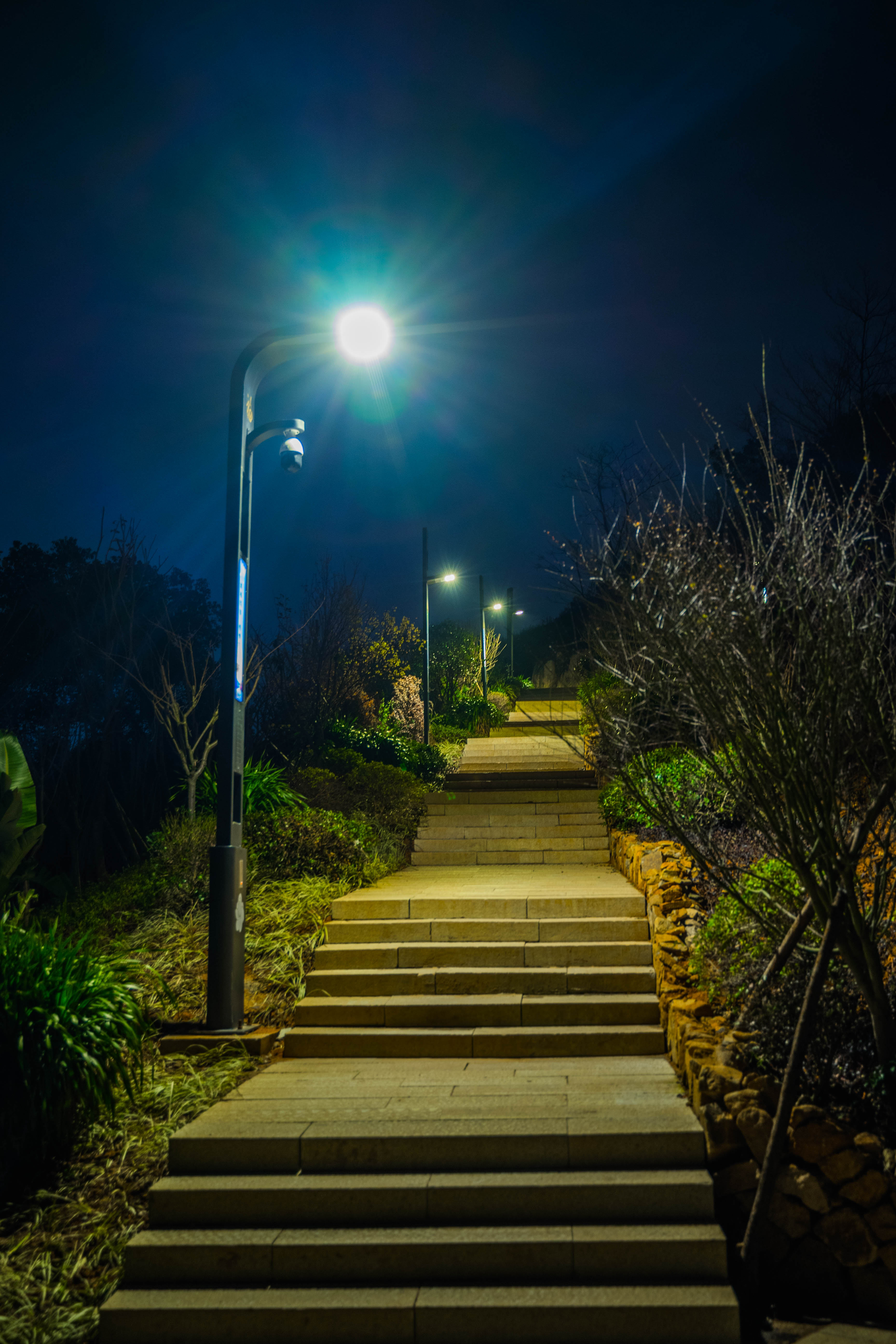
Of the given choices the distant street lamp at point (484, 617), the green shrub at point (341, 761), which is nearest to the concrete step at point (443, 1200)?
the green shrub at point (341, 761)

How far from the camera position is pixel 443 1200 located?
3898 mm

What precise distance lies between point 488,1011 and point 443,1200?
1.95m

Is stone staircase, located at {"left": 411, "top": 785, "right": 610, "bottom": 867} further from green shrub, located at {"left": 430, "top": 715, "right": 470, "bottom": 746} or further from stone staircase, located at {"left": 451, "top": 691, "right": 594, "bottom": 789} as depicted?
green shrub, located at {"left": 430, "top": 715, "right": 470, "bottom": 746}

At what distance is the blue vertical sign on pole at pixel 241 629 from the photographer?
5691mm

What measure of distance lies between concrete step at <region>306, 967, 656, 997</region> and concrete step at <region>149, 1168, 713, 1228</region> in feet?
6.83

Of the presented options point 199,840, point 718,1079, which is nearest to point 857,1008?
point 718,1079

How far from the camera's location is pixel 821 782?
374 cm

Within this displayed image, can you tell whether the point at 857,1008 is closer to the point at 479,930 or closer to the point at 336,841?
the point at 479,930

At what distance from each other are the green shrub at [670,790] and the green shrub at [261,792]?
13.2 ft

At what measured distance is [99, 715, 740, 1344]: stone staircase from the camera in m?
3.39

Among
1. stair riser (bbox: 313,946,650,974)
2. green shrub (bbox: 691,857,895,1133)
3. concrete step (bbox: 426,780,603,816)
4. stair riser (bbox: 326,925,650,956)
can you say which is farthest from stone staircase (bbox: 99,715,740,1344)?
concrete step (bbox: 426,780,603,816)

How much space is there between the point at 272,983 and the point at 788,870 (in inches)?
160

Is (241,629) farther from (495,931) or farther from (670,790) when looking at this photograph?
(670,790)

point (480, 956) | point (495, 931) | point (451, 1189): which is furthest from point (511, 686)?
point (451, 1189)
